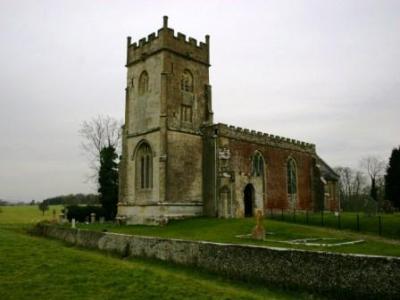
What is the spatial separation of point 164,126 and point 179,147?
189cm

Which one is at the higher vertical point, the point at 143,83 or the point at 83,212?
the point at 143,83

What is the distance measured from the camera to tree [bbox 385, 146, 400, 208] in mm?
Answer: 40094

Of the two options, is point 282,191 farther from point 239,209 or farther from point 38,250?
point 38,250

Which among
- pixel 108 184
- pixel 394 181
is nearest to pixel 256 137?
pixel 108 184

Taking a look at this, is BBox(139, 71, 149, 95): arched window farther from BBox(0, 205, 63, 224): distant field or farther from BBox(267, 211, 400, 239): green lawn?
BBox(0, 205, 63, 224): distant field

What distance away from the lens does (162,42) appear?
94.5 feet

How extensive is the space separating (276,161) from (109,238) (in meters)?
19.7

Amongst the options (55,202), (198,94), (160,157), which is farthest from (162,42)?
(55,202)

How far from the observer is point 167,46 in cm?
2881

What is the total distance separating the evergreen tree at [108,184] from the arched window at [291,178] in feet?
55.6

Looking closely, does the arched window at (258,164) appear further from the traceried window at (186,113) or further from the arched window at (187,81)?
the arched window at (187,81)

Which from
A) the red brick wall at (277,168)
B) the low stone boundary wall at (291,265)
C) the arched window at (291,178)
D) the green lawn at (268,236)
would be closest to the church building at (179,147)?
the red brick wall at (277,168)

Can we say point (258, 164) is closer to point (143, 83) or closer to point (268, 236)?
point (143, 83)

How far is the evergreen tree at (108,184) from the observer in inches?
1564
